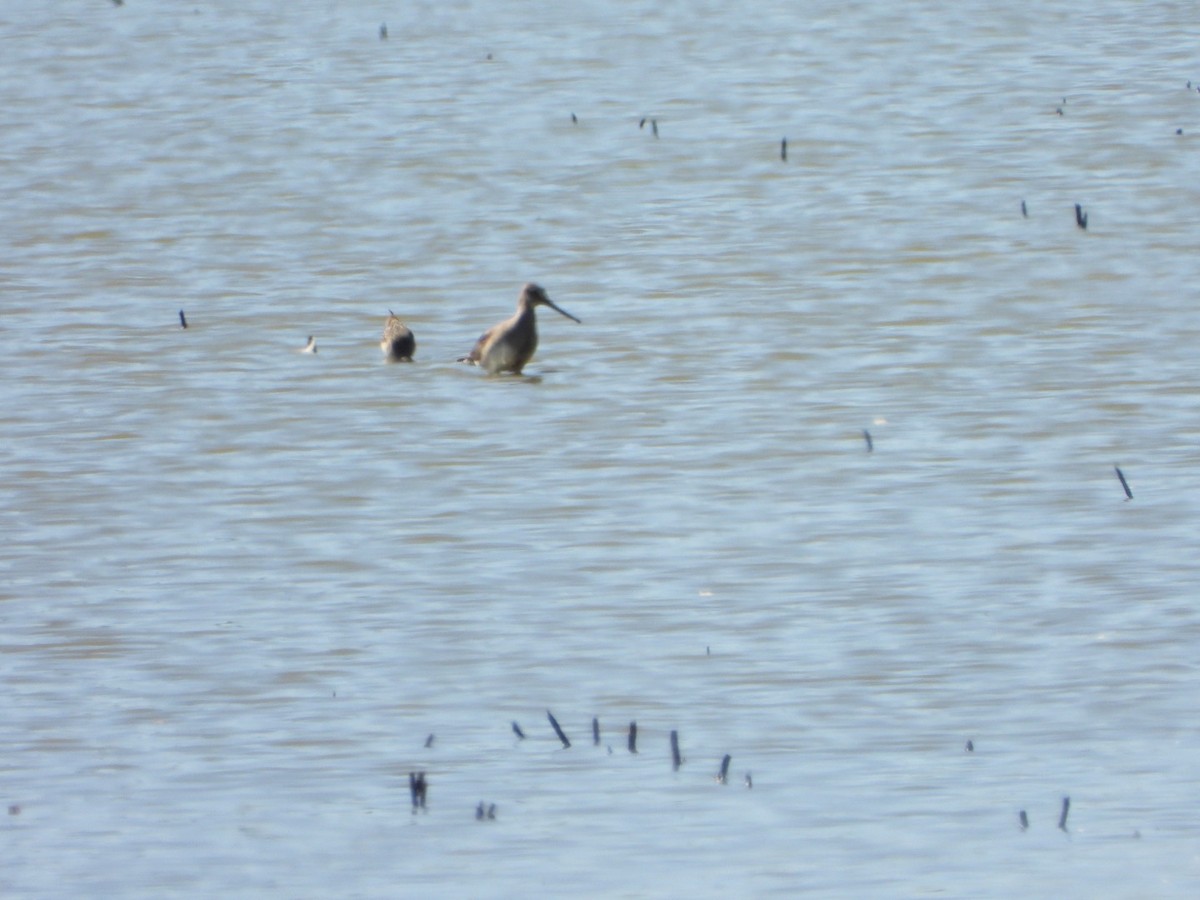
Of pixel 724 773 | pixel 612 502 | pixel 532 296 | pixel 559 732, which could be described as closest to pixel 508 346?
pixel 532 296

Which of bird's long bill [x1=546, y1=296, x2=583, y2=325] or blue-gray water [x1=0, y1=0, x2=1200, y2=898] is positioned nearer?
blue-gray water [x1=0, y1=0, x2=1200, y2=898]

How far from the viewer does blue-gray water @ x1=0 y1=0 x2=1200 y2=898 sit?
20.6 feet

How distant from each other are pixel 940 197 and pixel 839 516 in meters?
8.41

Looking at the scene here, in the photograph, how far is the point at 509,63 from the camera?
25.0m

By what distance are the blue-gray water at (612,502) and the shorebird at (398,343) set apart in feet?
0.77

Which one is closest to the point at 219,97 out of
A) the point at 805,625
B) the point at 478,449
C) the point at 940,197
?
the point at 940,197

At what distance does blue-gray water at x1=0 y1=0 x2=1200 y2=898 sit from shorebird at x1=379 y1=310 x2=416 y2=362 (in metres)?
0.23

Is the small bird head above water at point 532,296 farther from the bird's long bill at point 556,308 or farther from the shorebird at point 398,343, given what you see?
the shorebird at point 398,343

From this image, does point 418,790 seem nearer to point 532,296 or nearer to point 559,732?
point 559,732

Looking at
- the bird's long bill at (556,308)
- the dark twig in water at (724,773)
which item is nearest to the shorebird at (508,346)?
the bird's long bill at (556,308)

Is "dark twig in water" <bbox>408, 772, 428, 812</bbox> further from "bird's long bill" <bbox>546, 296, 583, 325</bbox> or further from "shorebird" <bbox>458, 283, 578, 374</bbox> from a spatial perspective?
"bird's long bill" <bbox>546, 296, 583, 325</bbox>

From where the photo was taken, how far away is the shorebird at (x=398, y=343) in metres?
12.9

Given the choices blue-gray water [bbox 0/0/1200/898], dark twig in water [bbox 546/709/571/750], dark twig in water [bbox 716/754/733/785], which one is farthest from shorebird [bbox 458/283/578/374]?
dark twig in water [bbox 716/754/733/785]

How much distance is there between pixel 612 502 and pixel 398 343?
3.35 m
